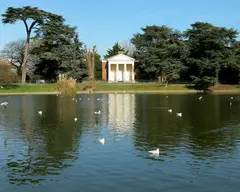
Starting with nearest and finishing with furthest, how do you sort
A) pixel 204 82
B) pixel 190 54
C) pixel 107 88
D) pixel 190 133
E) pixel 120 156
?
pixel 120 156
pixel 190 133
pixel 107 88
pixel 204 82
pixel 190 54

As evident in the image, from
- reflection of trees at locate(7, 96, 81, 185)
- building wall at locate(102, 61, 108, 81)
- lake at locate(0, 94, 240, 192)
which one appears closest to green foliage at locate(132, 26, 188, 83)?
building wall at locate(102, 61, 108, 81)

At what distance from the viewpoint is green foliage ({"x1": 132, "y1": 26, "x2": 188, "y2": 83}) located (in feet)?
264

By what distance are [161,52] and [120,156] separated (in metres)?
69.0

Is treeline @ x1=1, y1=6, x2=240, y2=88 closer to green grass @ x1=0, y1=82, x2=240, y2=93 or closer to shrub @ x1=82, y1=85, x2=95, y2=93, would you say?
green grass @ x1=0, y1=82, x2=240, y2=93

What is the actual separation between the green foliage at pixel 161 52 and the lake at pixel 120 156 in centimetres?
5612

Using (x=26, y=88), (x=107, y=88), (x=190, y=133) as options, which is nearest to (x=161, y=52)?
(x=107, y=88)

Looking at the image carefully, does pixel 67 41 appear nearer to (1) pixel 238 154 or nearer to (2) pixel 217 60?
(2) pixel 217 60

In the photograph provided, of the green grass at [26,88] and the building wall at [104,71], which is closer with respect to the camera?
the green grass at [26,88]

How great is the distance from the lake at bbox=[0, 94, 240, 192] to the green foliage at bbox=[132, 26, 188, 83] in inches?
2209

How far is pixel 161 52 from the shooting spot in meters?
82.2

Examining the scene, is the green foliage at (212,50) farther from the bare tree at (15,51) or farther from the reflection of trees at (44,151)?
the reflection of trees at (44,151)

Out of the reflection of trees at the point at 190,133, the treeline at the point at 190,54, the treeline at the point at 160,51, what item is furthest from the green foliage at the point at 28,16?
the reflection of trees at the point at 190,133

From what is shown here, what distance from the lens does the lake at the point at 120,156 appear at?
11.4 m

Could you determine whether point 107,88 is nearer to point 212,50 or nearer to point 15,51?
point 212,50
